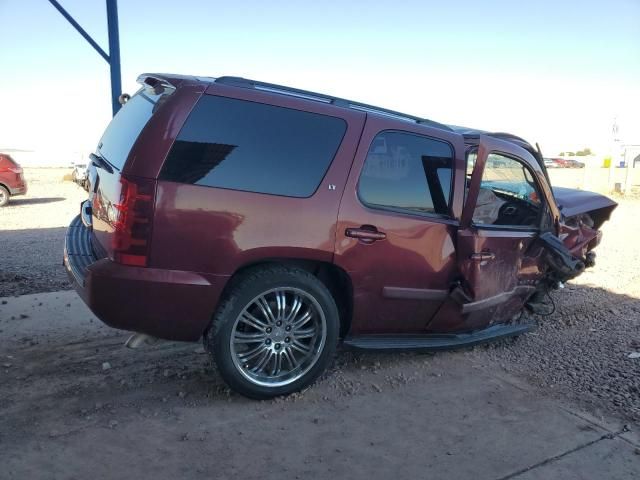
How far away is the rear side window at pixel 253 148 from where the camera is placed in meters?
3.44

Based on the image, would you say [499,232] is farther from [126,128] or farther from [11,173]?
[11,173]

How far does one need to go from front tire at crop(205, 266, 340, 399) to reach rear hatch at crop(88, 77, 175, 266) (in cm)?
68

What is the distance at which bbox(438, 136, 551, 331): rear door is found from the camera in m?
4.39

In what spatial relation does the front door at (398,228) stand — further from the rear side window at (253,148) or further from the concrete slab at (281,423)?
the concrete slab at (281,423)

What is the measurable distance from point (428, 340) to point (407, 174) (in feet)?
4.24

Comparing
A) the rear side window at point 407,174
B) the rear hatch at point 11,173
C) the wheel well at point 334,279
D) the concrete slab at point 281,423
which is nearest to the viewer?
the concrete slab at point 281,423

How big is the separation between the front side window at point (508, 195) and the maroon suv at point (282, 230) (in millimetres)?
92

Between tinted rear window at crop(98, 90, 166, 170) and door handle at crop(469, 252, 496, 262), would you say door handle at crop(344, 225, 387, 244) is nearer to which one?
door handle at crop(469, 252, 496, 262)

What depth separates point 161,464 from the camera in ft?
9.84

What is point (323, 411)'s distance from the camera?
12.2ft

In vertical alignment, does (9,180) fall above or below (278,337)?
below

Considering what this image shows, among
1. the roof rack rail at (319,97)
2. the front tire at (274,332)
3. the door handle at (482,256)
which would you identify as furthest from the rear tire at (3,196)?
the door handle at (482,256)

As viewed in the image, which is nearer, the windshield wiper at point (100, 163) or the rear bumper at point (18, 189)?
the windshield wiper at point (100, 163)

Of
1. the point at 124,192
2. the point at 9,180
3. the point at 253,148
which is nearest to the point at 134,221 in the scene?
the point at 124,192
